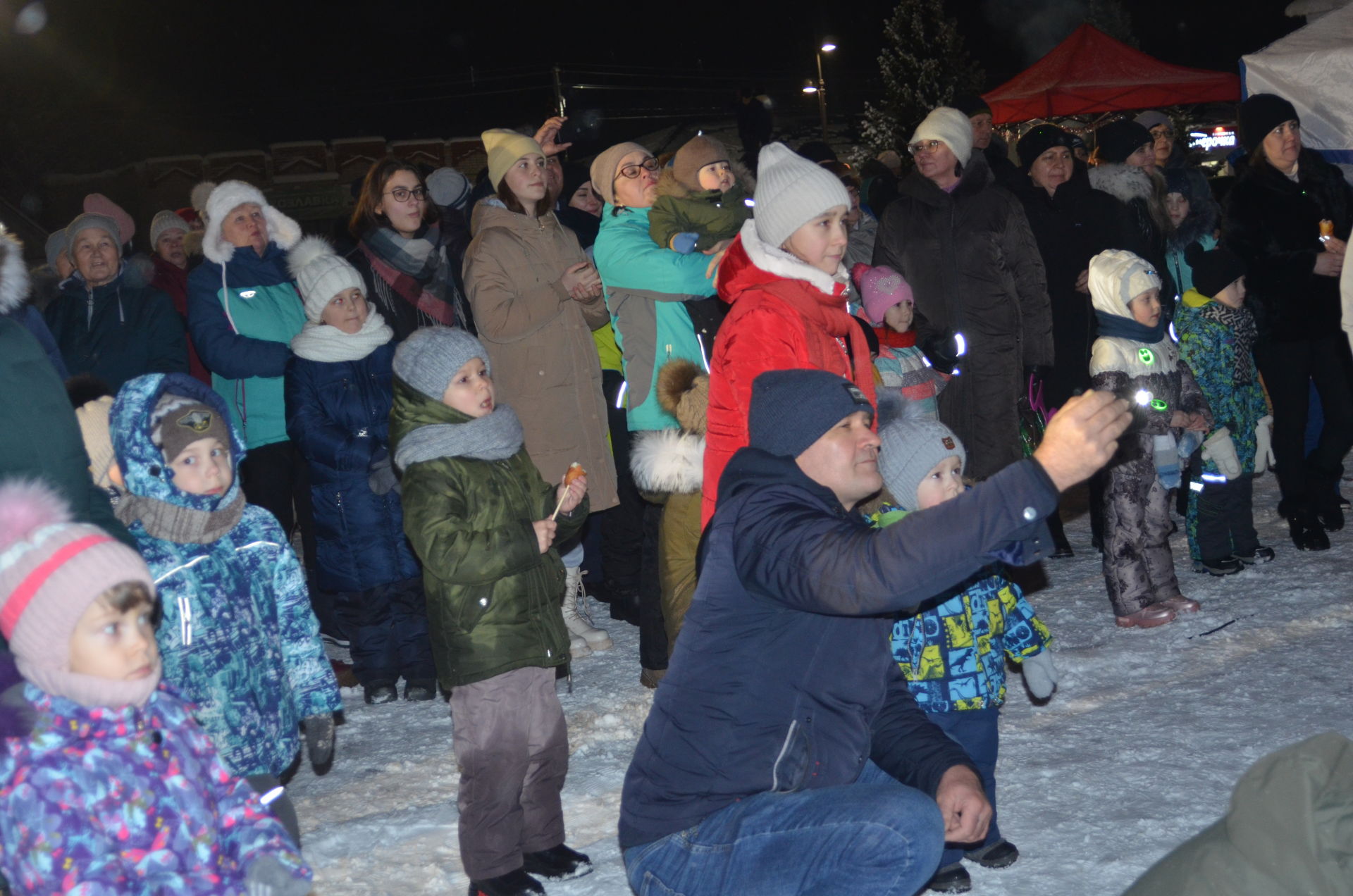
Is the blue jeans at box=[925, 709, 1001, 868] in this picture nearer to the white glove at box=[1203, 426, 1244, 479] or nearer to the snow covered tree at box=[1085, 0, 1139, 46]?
the white glove at box=[1203, 426, 1244, 479]

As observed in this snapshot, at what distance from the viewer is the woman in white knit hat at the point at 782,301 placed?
4.02 m

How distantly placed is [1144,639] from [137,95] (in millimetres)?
49988

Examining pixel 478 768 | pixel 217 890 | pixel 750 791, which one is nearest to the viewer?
pixel 217 890

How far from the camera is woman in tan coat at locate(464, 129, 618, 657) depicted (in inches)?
209

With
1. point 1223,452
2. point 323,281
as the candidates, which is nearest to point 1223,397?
point 1223,452

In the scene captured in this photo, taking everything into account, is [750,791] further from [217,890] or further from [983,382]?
[983,382]

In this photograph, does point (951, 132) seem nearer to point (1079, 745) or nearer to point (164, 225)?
point (1079, 745)

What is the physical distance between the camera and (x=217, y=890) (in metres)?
2.39

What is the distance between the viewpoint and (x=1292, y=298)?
255 inches

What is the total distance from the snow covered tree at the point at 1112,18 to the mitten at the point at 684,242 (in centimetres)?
4370

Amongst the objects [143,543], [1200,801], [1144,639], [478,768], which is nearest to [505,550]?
[478,768]

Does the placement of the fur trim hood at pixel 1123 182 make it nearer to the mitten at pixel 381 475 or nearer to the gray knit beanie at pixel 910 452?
the gray knit beanie at pixel 910 452

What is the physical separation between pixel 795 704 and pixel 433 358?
5.93 feet

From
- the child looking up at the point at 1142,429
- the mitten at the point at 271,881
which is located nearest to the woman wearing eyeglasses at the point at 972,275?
the child looking up at the point at 1142,429
